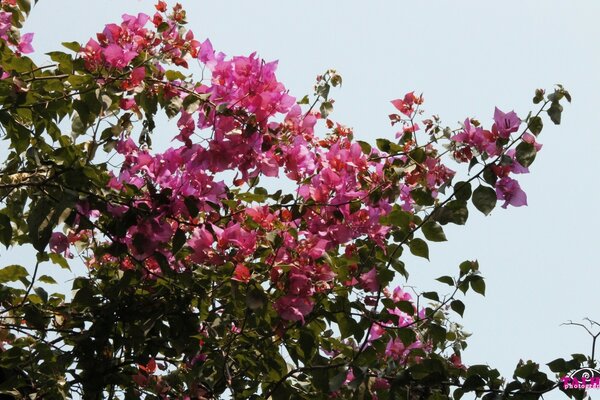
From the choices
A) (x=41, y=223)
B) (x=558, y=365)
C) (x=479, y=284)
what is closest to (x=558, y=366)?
(x=558, y=365)

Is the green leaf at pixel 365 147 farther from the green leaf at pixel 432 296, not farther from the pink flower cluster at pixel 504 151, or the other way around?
the green leaf at pixel 432 296

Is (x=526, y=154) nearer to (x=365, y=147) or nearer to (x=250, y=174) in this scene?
(x=365, y=147)

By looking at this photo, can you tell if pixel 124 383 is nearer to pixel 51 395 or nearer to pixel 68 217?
pixel 51 395

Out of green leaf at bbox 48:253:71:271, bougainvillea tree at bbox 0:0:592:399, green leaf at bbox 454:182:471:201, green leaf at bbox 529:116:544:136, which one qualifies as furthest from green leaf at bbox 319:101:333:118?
green leaf at bbox 48:253:71:271

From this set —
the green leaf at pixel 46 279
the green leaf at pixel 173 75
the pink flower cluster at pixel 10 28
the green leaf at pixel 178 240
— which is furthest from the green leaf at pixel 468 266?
the pink flower cluster at pixel 10 28

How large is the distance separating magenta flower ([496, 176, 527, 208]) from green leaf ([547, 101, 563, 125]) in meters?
0.18

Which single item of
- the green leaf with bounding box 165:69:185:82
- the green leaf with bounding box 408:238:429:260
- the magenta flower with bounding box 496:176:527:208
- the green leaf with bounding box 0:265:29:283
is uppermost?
the green leaf with bounding box 165:69:185:82

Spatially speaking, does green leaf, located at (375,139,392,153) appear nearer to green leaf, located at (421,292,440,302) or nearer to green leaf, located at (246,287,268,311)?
green leaf, located at (421,292,440,302)

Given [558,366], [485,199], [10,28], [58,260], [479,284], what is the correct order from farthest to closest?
[58,260]
[10,28]
[479,284]
[558,366]
[485,199]

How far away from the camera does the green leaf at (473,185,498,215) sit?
1839 mm

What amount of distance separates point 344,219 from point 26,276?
104cm

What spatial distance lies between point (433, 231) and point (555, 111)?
1.39ft

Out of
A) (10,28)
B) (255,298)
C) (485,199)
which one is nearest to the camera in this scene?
(255,298)

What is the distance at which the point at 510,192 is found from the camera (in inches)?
74.6
